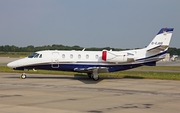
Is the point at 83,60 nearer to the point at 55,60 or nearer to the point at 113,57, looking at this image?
the point at 55,60

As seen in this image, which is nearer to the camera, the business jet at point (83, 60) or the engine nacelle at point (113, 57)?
the engine nacelle at point (113, 57)

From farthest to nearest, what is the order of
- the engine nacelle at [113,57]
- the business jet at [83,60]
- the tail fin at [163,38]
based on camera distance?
the tail fin at [163,38] < the business jet at [83,60] < the engine nacelle at [113,57]

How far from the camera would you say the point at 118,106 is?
608 inches

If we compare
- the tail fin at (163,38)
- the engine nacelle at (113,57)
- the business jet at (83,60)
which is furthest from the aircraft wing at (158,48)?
the engine nacelle at (113,57)

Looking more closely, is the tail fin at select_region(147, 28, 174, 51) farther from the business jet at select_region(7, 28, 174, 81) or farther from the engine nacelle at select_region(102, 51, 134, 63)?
the engine nacelle at select_region(102, 51, 134, 63)

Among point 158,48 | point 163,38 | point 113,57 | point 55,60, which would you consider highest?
point 163,38

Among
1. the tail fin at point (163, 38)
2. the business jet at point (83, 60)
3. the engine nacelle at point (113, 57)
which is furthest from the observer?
the tail fin at point (163, 38)

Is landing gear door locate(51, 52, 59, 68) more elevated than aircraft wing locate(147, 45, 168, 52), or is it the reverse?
aircraft wing locate(147, 45, 168, 52)

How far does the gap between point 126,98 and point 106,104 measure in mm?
2700

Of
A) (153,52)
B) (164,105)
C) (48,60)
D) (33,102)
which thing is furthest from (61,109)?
(153,52)

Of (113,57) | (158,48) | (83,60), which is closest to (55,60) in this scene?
(83,60)

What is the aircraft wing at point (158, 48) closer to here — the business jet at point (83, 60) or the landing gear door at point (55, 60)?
the business jet at point (83, 60)

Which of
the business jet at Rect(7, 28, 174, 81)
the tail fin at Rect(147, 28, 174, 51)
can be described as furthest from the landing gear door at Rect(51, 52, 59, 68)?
the tail fin at Rect(147, 28, 174, 51)

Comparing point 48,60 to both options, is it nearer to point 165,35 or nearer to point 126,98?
point 165,35
